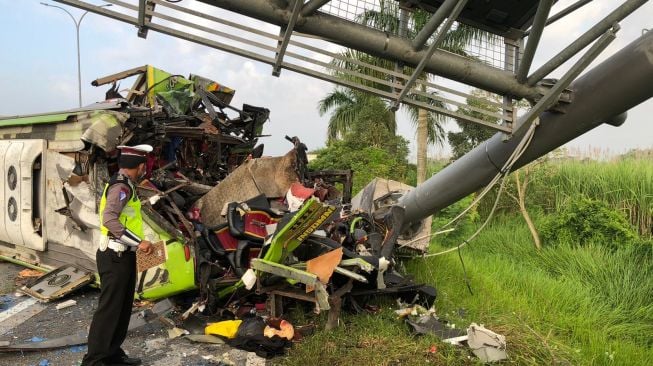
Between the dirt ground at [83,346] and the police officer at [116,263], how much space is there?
407 mm

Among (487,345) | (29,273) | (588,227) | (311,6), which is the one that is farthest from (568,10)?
(588,227)

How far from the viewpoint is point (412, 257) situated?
7.15m

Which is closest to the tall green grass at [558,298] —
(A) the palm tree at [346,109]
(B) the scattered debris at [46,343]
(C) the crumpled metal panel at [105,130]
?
(B) the scattered debris at [46,343]

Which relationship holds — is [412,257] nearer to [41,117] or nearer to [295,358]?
[295,358]

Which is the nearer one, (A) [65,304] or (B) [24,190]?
(A) [65,304]

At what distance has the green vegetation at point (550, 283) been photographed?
4.35 metres

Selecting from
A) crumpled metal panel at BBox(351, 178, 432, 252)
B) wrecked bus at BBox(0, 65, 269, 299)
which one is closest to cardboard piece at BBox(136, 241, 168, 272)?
wrecked bus at BBox(0, 65, 269, 299)

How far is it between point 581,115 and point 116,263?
3.72 meters

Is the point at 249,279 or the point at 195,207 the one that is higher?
the point at 195,207

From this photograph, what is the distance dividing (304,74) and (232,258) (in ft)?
8.32

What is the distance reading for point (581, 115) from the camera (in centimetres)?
333

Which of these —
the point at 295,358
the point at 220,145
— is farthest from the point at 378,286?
the point at 220,145

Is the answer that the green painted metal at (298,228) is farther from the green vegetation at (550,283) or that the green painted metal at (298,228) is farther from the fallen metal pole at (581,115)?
the fallen metal pole at (581,115)

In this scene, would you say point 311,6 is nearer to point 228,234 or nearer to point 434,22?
point 434,22
